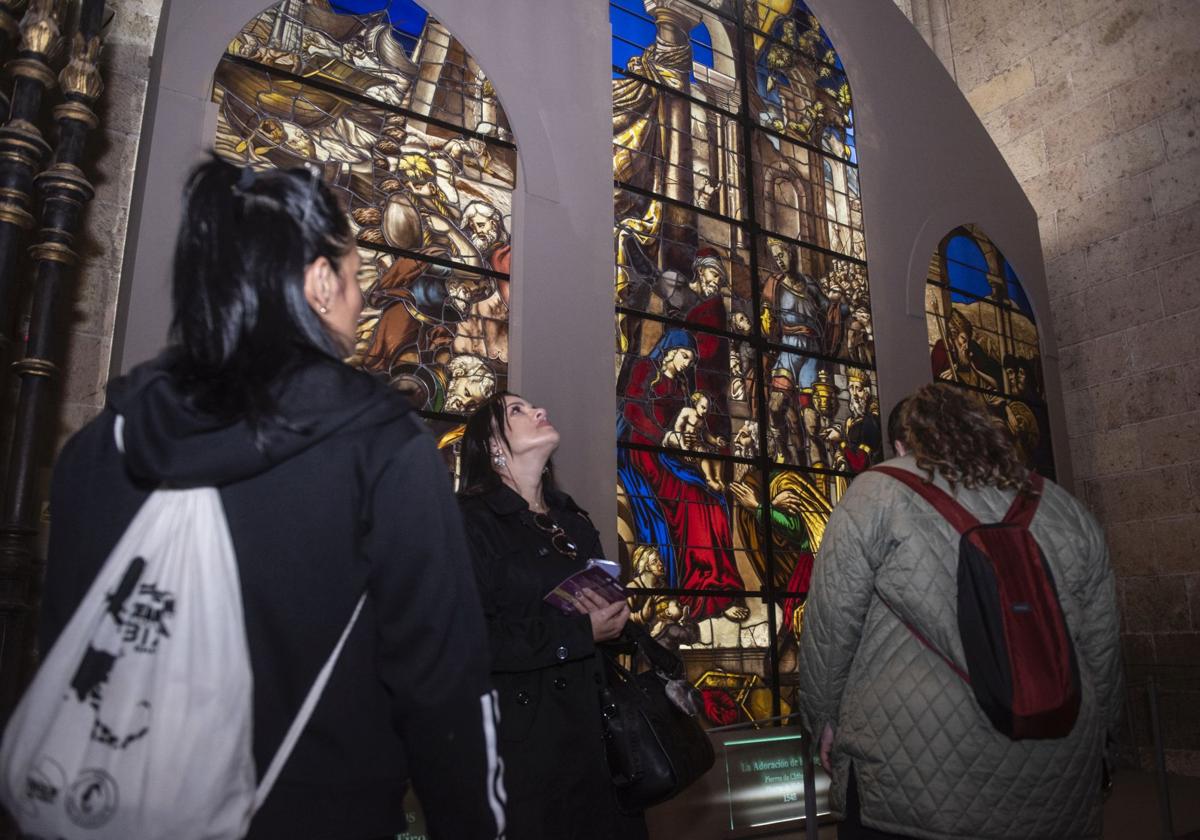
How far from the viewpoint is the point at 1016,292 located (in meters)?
7.58

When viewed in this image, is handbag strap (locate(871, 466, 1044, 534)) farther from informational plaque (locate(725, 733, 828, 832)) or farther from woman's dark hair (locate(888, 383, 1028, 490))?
informational plaque (locate(725, 733, 828, 832))

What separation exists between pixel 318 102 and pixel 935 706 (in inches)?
153

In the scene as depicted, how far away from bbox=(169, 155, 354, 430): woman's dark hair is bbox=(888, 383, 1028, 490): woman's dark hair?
55.3 inches

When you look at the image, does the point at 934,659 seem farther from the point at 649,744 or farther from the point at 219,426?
the point at 219,426

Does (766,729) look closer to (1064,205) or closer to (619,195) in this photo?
(619,195)

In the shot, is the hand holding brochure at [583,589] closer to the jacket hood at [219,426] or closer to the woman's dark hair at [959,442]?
the woman's dark hair at [959,442]

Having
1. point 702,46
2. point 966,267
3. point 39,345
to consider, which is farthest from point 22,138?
point 966,267

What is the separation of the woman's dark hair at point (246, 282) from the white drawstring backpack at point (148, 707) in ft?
0.48

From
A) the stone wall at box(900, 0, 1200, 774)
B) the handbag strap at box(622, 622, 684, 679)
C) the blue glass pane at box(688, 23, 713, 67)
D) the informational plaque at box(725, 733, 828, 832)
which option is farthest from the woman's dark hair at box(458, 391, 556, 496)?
the stone wall at box(900, 0, 1200, 774)

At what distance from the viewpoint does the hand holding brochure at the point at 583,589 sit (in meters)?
2.17

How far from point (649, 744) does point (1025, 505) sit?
3.17 feet

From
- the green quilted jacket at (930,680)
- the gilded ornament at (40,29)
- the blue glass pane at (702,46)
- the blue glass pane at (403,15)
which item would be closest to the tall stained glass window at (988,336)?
the blue glass pane at (702,46)

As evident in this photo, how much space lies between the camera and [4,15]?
3.08 metres

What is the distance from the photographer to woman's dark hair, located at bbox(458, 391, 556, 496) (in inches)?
96.9
